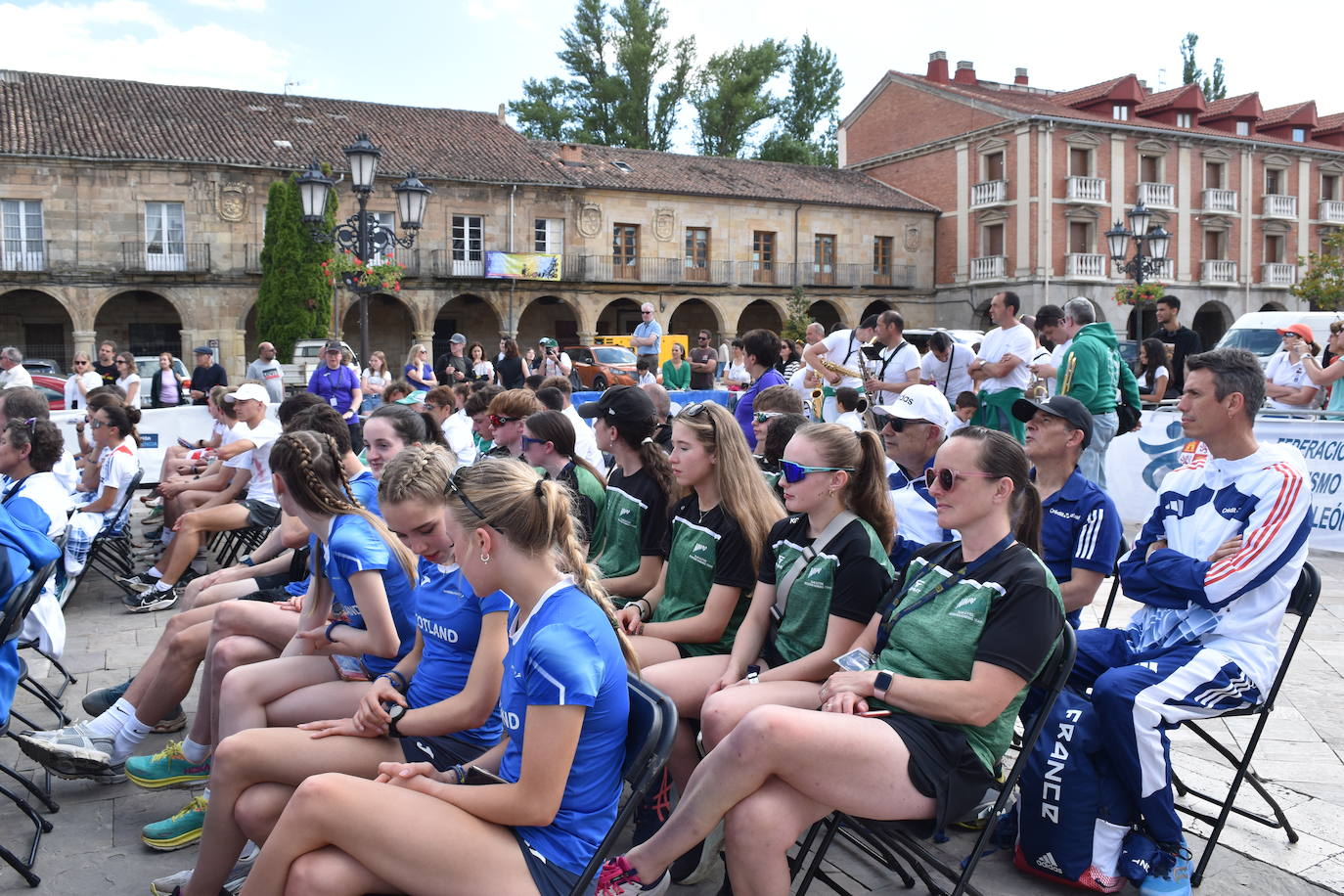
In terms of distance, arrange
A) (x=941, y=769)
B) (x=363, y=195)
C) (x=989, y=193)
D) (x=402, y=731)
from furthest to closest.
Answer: (x=989, y=193)
(x=363, y=195)
(x=402, y=731)
(x=941, y=769)

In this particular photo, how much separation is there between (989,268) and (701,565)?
127 ft

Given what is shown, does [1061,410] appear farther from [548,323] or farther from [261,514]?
[548,323]

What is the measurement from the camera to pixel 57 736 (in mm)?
4047

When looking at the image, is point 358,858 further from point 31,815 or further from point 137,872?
point 31,815

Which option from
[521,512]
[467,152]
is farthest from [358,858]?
[467,152]

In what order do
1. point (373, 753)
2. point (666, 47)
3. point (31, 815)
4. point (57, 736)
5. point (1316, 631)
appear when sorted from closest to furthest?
point (373, 753) → point (31, 815) → point (57, 736) → point (1316, 631) → point (666, 47)

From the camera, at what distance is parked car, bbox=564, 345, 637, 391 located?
92.5ft

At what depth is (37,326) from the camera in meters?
32.6

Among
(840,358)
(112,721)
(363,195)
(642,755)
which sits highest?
(363,195)

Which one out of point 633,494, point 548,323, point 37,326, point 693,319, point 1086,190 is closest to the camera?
point 633,494

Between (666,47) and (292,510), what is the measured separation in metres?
48.4

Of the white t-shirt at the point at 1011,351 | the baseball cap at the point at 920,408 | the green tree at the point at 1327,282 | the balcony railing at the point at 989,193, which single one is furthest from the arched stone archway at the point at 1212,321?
the baseball cap at the point at 920,408

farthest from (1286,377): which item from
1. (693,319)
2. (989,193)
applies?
(693,319)

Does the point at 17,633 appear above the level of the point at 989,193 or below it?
below
